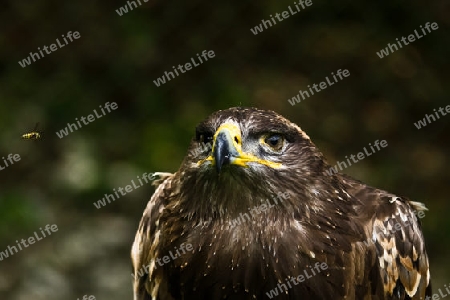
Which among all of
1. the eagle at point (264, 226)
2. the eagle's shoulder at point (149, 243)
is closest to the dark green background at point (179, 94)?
the eagle's shoulder at point (149, 243)

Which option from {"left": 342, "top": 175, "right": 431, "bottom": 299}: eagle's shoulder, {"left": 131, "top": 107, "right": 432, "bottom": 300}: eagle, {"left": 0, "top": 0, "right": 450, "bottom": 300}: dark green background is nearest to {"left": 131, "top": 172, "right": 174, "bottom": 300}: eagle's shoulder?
{"left": 131, "top": 107, "right": 432, "bottom": 300}: eagle

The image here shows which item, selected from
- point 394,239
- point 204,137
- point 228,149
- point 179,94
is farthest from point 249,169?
point 179,94

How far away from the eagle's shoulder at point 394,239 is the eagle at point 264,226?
0.01 metres

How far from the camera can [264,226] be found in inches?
163

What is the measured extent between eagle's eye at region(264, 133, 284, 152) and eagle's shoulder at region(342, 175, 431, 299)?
A: 0.60m

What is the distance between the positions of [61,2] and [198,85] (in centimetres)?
152

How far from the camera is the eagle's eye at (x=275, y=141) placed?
13.4ft

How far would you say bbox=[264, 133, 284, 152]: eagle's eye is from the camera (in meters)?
4.07

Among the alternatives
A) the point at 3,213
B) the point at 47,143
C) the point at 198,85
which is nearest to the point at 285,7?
the point at 198,85

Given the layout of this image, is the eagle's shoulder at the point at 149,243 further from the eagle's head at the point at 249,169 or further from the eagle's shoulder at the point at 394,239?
the eagle's shoulder at the point at 394,239

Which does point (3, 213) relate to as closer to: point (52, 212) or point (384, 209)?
point (52, 212)

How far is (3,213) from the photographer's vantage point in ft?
24.4

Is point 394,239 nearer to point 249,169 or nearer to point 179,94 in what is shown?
point 249,169

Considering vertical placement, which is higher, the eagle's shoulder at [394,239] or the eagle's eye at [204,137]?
the eagle's eye at [204,137]
